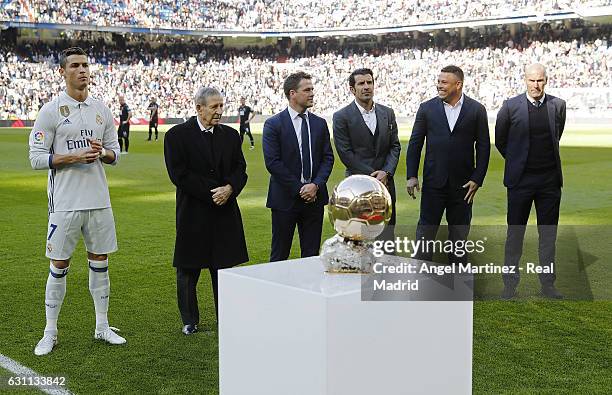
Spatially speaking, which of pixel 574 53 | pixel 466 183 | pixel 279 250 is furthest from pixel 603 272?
pixel 574 53

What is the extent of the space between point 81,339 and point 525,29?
52.2 m

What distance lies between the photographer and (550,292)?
23.0 feet

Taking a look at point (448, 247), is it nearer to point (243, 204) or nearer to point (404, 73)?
point (243, 204)

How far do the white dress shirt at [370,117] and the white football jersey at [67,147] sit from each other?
2446 millimetres

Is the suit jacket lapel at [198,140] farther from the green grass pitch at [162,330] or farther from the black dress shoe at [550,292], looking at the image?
the black dress shoe at [550,292]

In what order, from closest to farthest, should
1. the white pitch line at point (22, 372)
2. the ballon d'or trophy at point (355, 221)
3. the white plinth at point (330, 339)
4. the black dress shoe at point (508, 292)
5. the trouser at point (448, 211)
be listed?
the white plinth at point (330, 339) → the ballon d'or trophy at point (355, 221) → the white pitch line at point (22, 372) → the trouser at point (448, 211) → the black dress shoe at point (508, 292)

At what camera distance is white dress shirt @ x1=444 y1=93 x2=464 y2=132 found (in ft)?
22.4

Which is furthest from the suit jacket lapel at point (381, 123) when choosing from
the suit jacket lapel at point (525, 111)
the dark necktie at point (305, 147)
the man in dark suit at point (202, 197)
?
the man in dark suit at point (202, 197)

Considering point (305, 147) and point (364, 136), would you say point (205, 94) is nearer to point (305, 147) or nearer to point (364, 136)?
point (305, 147)

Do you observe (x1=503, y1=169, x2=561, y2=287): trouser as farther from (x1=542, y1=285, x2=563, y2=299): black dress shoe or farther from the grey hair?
the grey hair

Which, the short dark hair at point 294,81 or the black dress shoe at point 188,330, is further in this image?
the short dark hair at point 294,81

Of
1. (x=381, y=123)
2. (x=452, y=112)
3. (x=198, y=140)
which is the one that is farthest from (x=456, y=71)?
(x=198, y=140)

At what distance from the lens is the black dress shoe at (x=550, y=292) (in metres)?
6.96

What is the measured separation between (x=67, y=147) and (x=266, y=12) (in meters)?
60.0
